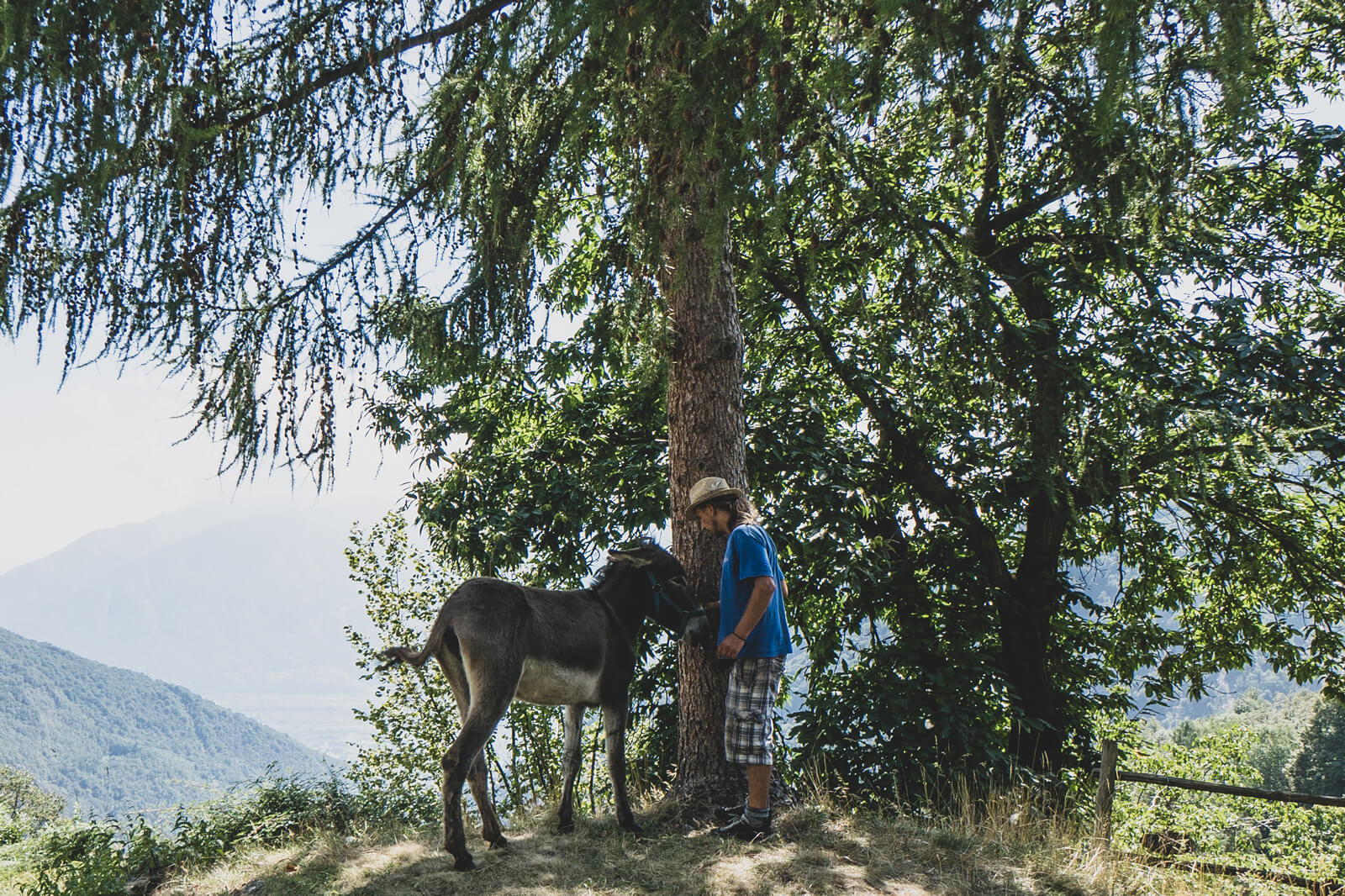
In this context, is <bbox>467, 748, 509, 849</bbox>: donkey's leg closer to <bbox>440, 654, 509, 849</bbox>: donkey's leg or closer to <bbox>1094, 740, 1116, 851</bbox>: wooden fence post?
<bbox>440, 654, 509, 849</bbox>: donkey's leg

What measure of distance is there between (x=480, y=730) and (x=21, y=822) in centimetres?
884

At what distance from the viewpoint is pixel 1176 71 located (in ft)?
11.2

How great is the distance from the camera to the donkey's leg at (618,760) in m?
5.53

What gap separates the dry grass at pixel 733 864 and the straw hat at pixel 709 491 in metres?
2.07

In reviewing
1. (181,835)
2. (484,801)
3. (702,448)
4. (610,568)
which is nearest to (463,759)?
(484,801)

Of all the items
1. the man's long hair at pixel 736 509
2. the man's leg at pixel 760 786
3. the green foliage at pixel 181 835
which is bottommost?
the green foliage at pixel 181 835

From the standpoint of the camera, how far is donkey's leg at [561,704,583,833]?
18.6 feet

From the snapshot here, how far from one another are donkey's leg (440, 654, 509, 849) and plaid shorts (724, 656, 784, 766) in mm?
1472

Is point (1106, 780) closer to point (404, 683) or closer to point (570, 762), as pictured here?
point (570, 762)

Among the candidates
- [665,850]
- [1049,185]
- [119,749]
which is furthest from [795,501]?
[119,749]

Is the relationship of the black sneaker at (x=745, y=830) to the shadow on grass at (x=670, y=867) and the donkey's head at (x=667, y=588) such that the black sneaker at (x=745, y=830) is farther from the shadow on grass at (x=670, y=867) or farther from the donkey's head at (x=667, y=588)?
the donkey's head at (x=667, y=588)

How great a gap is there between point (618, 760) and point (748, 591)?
4.79ft

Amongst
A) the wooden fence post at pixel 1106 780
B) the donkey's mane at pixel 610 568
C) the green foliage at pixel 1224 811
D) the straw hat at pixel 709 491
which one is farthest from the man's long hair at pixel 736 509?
the green foliage at pixel 1224 811

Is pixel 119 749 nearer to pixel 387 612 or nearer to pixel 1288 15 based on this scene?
pixel 387 612
